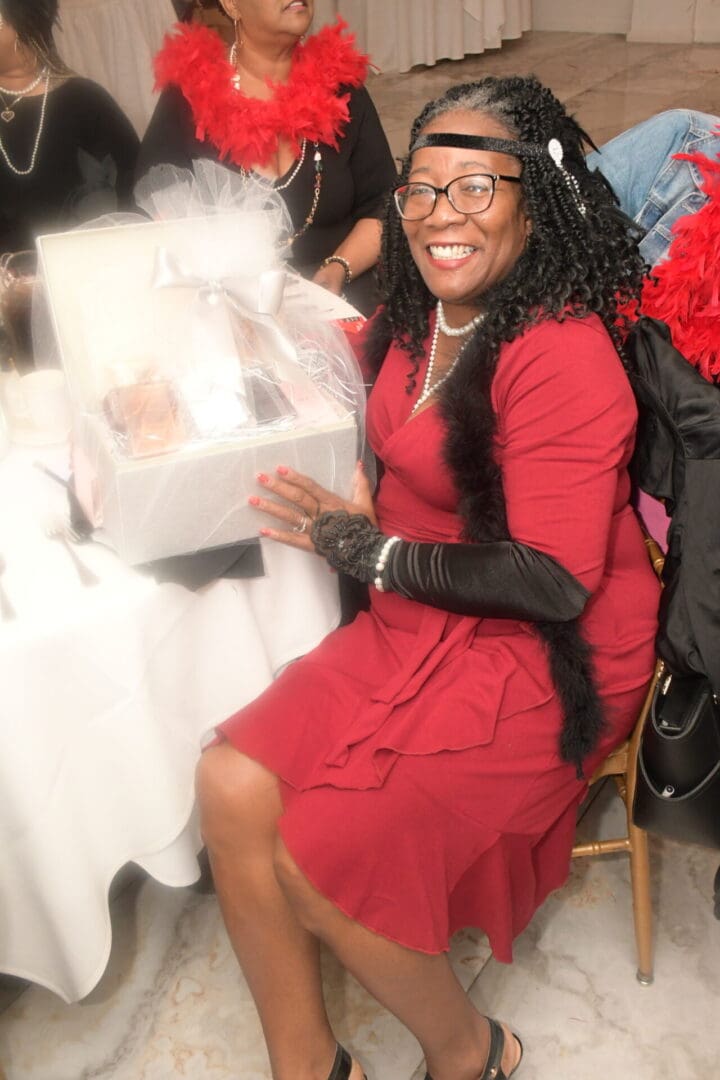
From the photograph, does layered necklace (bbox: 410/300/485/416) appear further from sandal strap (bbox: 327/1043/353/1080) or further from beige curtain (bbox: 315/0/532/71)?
beige curtain (bbox: 315/0/532/71)

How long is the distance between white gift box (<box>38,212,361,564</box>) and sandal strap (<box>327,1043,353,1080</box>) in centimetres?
82

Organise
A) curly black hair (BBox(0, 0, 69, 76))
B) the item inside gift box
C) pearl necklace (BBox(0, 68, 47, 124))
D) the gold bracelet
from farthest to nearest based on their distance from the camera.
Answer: the gold bracelet
pearl necklace (BBox(0, 68, 47, 124))
curly black hair (BBox(0, 0, 69, 76))
the item inside gift box

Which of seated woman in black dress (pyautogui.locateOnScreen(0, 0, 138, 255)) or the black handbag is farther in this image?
seated woman in black dress (pyautogui.locateOnScreen(0, 0, 138, 255))

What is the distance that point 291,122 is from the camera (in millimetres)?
2344

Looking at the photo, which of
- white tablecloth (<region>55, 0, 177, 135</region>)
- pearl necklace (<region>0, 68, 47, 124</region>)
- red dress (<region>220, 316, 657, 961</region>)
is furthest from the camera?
white tablecloth (<region>55, 0, 177, 135</region>)

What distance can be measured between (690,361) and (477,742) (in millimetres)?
682

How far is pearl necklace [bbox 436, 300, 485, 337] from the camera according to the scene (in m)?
1.46

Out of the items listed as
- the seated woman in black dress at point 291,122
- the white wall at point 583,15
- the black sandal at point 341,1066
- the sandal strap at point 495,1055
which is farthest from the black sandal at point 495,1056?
the white wall at point 583,15

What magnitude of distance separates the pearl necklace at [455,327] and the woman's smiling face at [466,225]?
1.2 inches

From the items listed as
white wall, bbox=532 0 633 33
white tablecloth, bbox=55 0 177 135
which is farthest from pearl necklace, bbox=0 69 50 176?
white wall, bbox=532 0 633 33

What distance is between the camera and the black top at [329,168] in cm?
239

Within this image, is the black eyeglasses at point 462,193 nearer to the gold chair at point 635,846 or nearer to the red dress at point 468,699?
the red dress at point 468,699

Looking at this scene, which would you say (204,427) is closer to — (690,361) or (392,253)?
(392,253)

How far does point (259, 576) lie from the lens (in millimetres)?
1351
